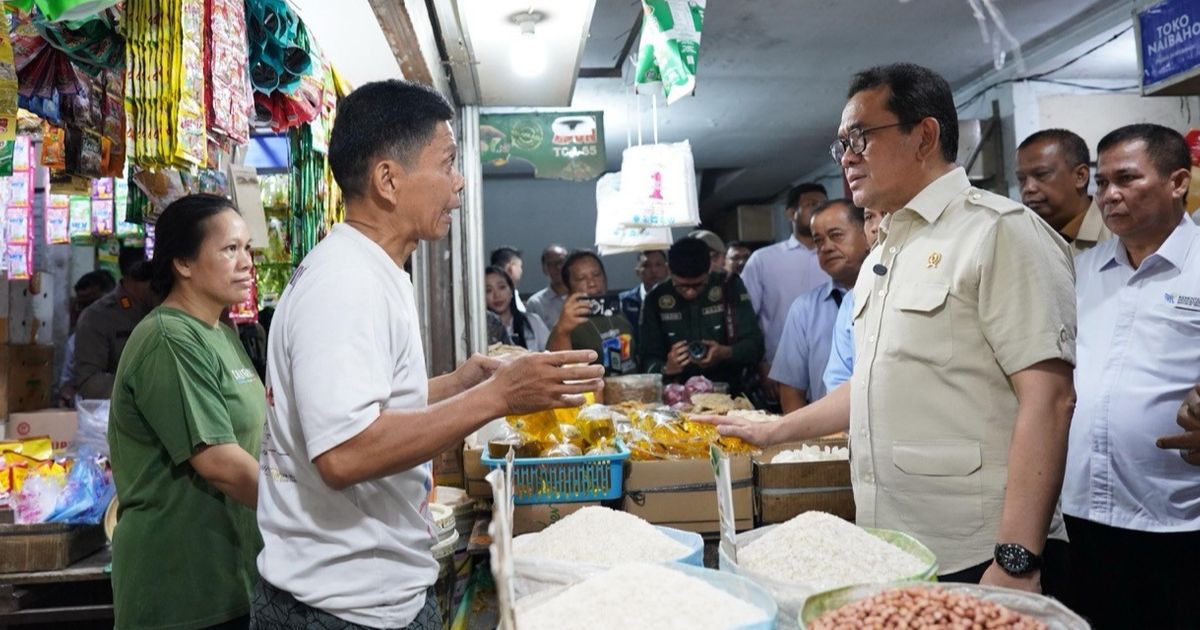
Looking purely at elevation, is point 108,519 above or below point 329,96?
below

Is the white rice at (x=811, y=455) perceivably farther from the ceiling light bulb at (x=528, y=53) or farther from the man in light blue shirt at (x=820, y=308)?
the ceiling light bulb at (x=528, y=53)

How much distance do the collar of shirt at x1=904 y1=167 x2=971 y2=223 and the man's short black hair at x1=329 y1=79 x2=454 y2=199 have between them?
1.09 meters

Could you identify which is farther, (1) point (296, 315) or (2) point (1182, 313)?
(2) point (1182, 313)

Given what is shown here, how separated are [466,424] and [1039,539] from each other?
3.60ft

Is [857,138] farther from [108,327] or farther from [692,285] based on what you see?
[108,327]

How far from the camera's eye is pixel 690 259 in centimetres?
475

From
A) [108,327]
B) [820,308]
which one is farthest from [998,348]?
[108,327]

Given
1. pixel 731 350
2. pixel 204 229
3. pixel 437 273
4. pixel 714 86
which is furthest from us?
pixel 714 86

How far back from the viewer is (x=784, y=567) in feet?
4.84

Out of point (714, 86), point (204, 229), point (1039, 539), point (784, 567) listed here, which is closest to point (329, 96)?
point (204, 229)

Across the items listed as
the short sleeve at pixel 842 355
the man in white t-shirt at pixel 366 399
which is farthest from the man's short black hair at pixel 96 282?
the man in white t-shirt at pixel 366 399

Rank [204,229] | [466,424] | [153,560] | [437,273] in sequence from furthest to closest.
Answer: [437,273]
[204,229]
[153,560]
[466,424]

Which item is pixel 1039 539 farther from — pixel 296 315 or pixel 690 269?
pixel 690 269

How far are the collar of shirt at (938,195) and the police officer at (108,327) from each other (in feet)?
14.5
